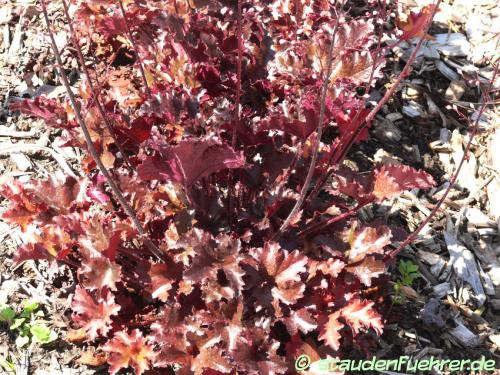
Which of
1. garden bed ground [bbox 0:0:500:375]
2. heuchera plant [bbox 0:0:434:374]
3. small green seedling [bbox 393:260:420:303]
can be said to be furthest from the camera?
small green seedling [bbox 393:260:420:303]

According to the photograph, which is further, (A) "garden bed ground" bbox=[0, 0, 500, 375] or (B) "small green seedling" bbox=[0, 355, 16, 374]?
(A) "garden bed ground" bbox=[0, 0, 500, 375]

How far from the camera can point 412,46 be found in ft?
14.2

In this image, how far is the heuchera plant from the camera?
95.3 inches

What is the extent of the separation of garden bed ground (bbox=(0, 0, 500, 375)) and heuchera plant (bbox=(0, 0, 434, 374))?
0.98ft

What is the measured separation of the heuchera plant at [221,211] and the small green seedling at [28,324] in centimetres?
25

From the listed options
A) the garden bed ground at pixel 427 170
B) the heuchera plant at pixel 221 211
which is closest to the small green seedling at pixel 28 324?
the garden bed ground at pixel 427 170

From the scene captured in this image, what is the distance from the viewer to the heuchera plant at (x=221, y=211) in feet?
7.94

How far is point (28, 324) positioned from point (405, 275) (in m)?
1.91

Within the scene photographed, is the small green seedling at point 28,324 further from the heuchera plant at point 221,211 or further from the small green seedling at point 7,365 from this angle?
the heuchera plant at point 221,211

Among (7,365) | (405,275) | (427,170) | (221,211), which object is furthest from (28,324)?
(427,170)

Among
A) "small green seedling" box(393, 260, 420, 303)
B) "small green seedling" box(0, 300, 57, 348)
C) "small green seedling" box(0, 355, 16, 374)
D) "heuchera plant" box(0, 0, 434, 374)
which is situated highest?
"heuchera plant" box(0, 0, 434, 374)

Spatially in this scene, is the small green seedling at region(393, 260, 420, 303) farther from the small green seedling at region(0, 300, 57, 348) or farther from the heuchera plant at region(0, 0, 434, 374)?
the small green seedling at region(0, 300, 57, 348)

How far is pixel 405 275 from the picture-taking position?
3207 mm

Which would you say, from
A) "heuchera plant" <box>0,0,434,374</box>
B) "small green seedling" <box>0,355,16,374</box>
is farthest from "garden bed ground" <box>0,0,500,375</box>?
"heuchera plant" <box>0,0,434,374</box>
